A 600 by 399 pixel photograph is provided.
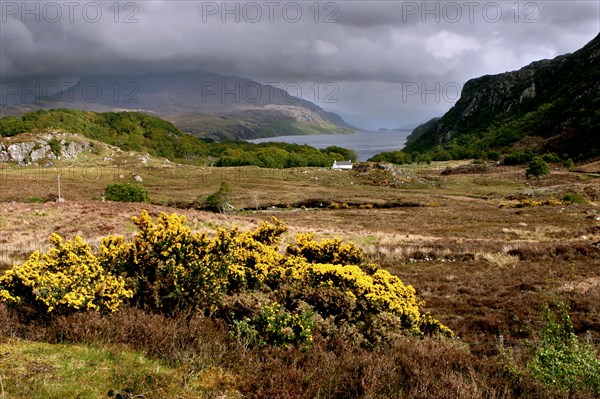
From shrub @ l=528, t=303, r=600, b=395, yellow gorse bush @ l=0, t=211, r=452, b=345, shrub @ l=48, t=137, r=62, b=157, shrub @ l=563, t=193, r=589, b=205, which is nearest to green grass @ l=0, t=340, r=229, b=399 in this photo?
yellow gorse bush @ l=0, t=211, r=452, b=345

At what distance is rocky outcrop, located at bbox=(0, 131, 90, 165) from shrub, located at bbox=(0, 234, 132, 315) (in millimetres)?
157726

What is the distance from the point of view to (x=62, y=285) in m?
6.87

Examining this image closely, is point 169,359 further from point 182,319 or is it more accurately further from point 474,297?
point 474,297

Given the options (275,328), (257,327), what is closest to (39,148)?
(257,327)

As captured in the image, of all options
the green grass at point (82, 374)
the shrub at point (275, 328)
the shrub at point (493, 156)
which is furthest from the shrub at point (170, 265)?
the shrub at point (493, 156)

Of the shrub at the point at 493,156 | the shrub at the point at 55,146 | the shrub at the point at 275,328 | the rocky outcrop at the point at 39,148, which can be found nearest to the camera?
the shrub at the point at 275,328

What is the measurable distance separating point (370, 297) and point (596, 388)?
3990 millimetres

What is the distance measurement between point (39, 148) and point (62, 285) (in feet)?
544

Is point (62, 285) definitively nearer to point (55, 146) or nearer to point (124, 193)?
point (124, 193)

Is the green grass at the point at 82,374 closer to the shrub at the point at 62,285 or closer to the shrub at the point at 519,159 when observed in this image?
the shrub at the point at 62,285

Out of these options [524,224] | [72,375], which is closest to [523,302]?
[72,375]

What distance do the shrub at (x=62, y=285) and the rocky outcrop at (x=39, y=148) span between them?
517ft

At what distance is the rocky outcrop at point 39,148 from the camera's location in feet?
450

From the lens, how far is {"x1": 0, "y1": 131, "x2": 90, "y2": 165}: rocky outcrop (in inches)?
5399
